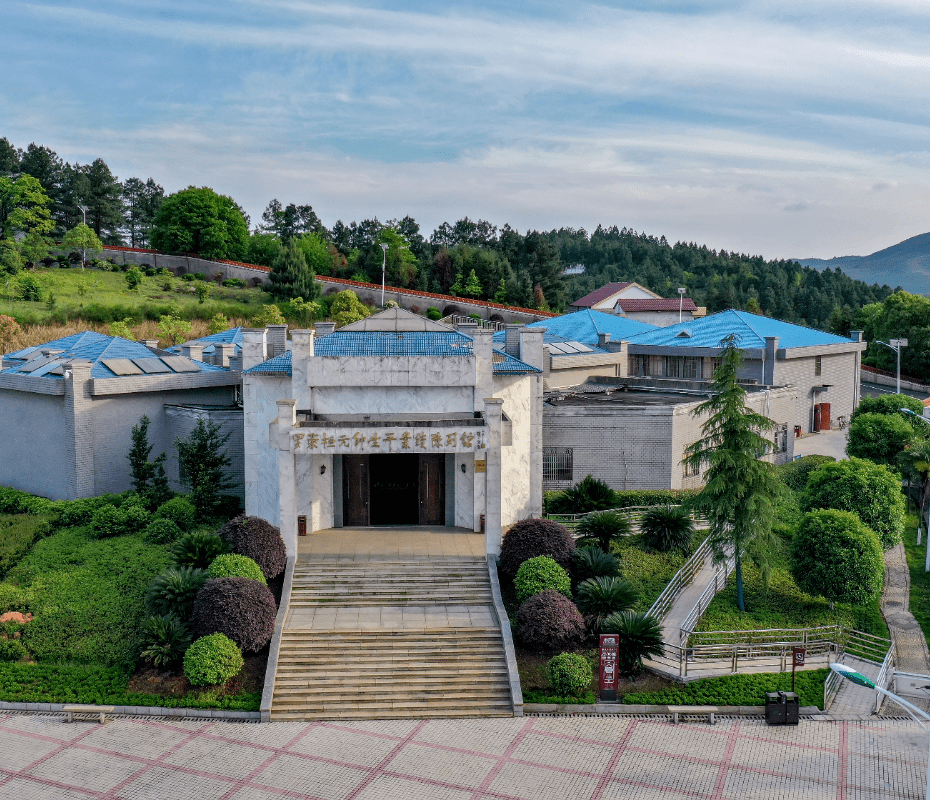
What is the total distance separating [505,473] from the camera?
88.8 feet

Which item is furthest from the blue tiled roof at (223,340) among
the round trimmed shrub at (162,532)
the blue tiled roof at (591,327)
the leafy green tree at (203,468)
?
the blue tiled roof at (591,327)

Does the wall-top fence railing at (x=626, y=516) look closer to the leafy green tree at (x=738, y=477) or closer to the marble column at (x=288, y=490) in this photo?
the leafy green tree at (x=738, y=477)

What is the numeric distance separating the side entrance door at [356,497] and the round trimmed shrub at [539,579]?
6.56 meters

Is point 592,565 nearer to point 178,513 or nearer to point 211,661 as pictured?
point 211,661

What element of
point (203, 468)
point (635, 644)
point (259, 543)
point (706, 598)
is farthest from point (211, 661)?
point (706, 598)

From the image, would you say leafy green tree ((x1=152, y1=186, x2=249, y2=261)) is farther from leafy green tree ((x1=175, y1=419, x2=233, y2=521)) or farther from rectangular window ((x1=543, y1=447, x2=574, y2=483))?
rectangular window ((x1=543, y1=447, x2=574, y2=483))

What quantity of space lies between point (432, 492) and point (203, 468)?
7.37m

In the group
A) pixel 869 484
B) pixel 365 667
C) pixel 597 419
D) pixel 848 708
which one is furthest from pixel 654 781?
pixel 597 419

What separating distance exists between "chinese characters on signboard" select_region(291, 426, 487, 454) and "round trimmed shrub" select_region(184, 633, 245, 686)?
5.85 metres

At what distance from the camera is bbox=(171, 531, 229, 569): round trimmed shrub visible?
23062 millimetres

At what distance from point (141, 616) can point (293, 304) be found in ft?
152

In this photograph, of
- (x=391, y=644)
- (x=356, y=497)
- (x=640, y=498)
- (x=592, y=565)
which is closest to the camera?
(x=391, y=644)

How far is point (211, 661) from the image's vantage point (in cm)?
1936

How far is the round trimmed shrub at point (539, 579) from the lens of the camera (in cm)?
2214
